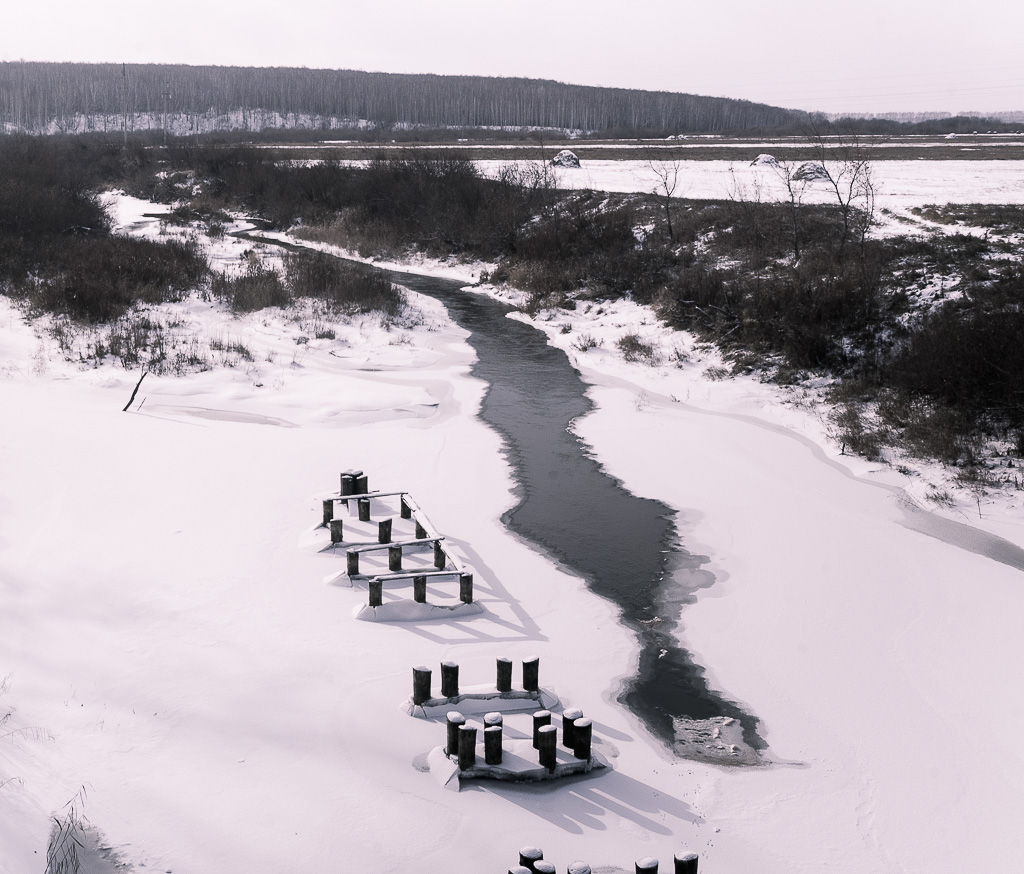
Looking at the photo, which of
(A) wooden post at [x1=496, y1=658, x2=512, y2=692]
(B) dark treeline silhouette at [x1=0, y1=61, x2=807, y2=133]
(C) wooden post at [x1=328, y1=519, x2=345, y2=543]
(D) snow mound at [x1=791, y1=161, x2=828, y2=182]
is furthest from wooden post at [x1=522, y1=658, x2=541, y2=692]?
(B) dark treeline silhouette at [x1=0, y1=61, x2=807, y2=133]

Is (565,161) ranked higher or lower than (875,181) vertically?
higher

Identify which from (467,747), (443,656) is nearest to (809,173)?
(443,656)

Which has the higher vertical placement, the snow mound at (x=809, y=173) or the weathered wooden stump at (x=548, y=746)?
the snow mound at (x=809, y=173)

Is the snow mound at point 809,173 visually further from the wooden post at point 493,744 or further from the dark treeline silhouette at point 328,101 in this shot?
the dark treeline silhouette at point 328,101

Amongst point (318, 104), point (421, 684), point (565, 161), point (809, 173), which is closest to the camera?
point (421, 684)

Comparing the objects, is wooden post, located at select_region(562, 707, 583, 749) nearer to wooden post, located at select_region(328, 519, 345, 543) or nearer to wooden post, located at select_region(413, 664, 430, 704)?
wooden post, located at select_region(413, 664, 430, 704)

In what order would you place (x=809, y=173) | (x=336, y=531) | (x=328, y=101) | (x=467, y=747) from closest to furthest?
(x=467, y=747) < (x=336, y=531) < (x=809, y=173) < (x=328, y=101)

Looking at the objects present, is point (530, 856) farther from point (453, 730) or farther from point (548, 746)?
point (453, 730)

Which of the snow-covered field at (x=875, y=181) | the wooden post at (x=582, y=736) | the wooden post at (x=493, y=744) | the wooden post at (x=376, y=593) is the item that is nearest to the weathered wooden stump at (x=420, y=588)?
the wooden post at (x=376, y=593)
